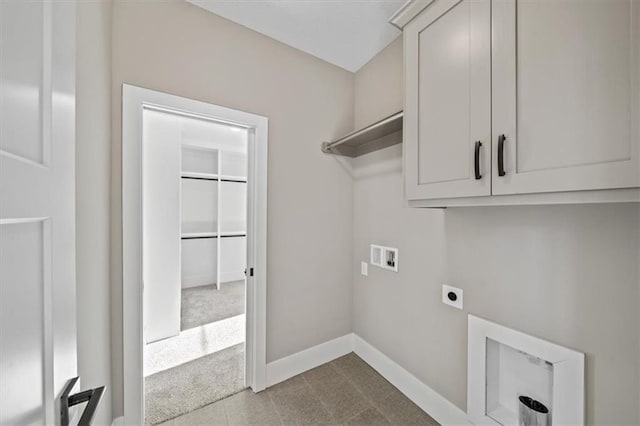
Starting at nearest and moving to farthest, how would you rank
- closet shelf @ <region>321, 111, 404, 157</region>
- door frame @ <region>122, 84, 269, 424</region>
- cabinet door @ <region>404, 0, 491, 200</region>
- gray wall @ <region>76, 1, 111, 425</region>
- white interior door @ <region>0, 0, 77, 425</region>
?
1. white interior door @ <region>0, 0, 77, 425</region>
2. gray wall @ <region>76, 1, 111, 425</region>
3. cabinet door @ <region>404, 0, 491, 200</region>
4. door frame @ <region>122, 84, 269, 424</region>
5. closet shelf @ <region>321, 111, 404, 157</region>

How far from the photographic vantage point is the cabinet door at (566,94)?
0.69m

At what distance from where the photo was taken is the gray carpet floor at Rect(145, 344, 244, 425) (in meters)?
1.58

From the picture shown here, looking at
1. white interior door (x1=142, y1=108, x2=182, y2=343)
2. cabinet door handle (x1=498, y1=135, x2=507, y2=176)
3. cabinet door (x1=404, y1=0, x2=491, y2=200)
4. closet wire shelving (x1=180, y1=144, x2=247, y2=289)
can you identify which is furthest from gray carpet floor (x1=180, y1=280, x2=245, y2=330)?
cabinet door handle (x1=498, y1=135, x2=507, y2=176)

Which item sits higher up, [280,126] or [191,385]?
[280,126]

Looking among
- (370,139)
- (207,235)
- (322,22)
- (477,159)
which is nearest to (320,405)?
(477,159)

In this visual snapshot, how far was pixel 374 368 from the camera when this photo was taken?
198 centimetres

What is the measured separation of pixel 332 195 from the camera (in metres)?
2.14

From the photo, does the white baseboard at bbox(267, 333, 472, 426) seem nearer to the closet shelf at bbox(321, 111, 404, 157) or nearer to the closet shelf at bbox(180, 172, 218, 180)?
the closet shelf at bbox(321, 111, 404, 157)

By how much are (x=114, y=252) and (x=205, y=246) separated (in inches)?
125

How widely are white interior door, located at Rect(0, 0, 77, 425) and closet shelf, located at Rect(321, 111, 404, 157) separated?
55.5 inches

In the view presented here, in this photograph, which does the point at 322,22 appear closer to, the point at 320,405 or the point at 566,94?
the point at 566,94

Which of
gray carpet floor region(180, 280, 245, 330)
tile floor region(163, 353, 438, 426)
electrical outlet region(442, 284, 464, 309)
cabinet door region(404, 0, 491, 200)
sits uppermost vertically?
cabinet door region(404, 0, 491, 200)

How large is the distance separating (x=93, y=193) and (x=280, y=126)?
4.01 ft

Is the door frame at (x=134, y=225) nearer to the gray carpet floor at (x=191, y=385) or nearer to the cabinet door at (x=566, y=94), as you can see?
the gray carpet floor at (x=191, y=385)
